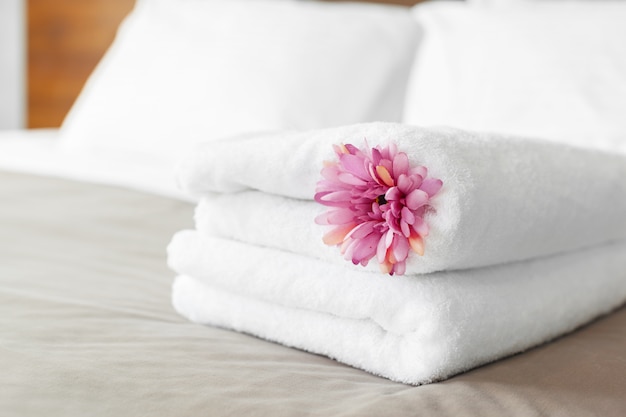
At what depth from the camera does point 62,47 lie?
322cm

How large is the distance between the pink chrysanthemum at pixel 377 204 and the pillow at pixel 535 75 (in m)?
0.86

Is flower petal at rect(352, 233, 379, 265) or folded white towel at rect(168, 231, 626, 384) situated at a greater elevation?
flower petal at rect(352, 233, 379, 265)

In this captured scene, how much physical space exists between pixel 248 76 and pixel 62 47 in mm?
1585

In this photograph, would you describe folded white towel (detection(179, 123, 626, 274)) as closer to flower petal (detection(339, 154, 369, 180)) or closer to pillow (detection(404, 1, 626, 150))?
flower petal (detection(339, 154, 369, 180))

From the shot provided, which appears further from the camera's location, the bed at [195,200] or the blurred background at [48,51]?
the blurred background at [48,51]

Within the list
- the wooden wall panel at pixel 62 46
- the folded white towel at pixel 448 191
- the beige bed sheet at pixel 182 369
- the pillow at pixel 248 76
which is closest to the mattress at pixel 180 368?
the beige bed sheet at pixel 182 369

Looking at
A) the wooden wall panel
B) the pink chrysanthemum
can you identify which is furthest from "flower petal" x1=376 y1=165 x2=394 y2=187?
the wooden wall panel

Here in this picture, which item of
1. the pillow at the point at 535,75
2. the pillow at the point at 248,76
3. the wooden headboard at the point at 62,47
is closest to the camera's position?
the pillow at the point at 535,75

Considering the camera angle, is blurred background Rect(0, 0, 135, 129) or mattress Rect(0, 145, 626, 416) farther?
blurred background Rect(0, 0, 135, 129)

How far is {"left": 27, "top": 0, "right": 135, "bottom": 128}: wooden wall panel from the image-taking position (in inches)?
122

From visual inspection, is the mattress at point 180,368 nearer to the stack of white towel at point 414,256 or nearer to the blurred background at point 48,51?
the stack of white towel at point 414,256

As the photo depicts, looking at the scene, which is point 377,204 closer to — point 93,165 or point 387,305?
point 387,305

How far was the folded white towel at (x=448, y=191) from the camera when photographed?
0.75 metres

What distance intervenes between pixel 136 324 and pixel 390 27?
1265 millimetres
